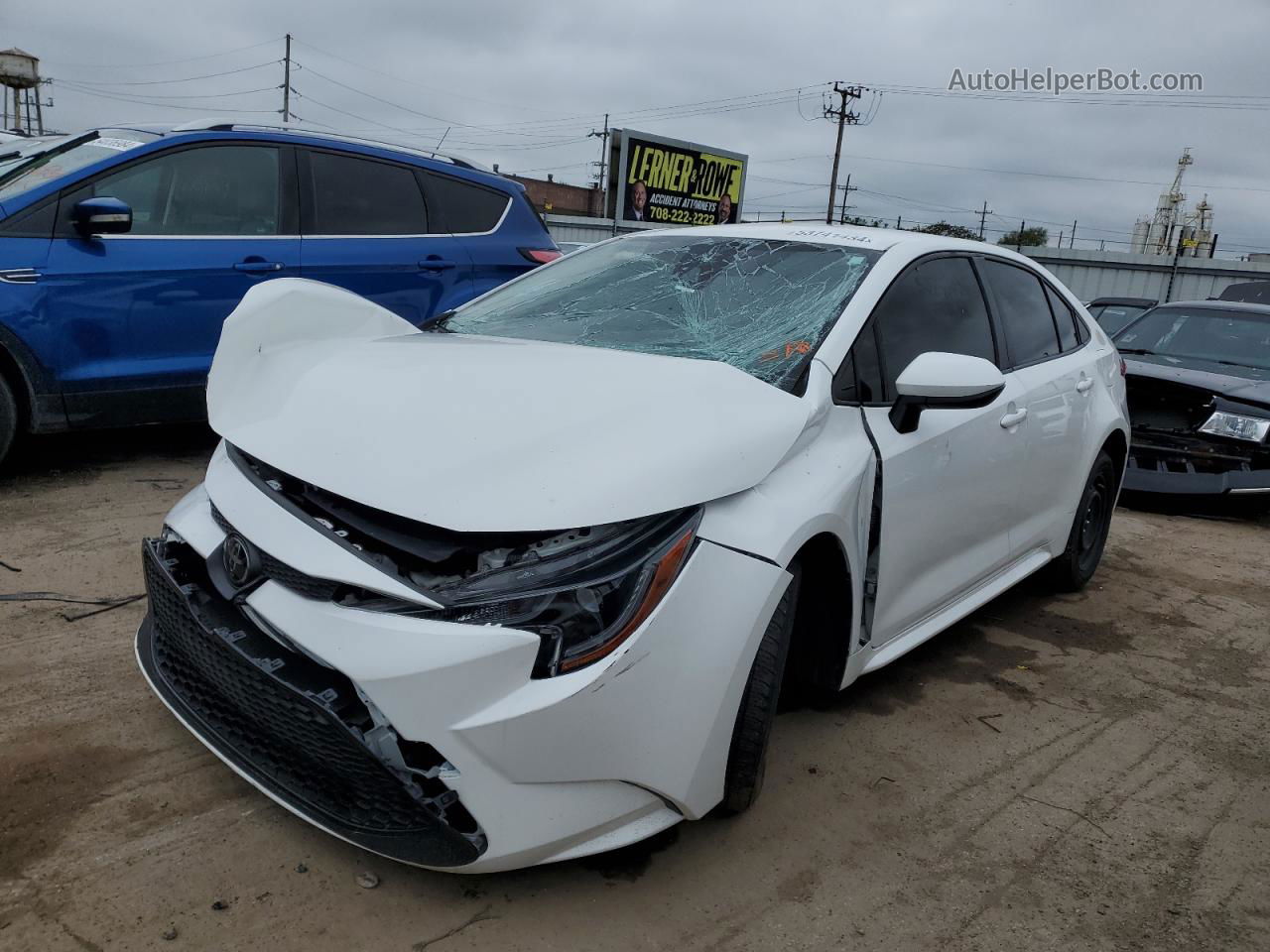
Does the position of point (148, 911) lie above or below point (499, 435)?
below

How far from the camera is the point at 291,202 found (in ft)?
16.6

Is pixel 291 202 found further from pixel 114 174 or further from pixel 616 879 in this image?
pixel 616 879

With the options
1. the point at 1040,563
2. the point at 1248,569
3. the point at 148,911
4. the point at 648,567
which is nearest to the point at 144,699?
the point at 148,911

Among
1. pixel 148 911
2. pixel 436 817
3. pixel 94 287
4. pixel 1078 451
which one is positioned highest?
pixel 94 287

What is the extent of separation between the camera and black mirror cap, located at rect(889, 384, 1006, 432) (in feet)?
8.75

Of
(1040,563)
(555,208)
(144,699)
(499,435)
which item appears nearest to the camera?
(499,435)

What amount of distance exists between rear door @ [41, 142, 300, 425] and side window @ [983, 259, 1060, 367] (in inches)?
133

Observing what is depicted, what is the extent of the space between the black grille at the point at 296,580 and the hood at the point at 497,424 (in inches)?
7.1

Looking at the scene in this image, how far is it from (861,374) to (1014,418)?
920 millimetres

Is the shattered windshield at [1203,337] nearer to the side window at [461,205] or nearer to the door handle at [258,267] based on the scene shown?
the side window at [461,205]

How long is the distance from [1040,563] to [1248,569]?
214 centimetres

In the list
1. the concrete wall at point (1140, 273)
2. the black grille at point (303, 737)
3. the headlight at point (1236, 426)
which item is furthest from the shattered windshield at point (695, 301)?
the concrete wall at point (1140, 273)

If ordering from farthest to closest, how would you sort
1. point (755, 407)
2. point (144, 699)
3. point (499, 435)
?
point (144, 699) < point (755, 407) < point (499, 435)

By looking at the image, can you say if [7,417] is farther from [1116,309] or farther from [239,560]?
[1116,309]
